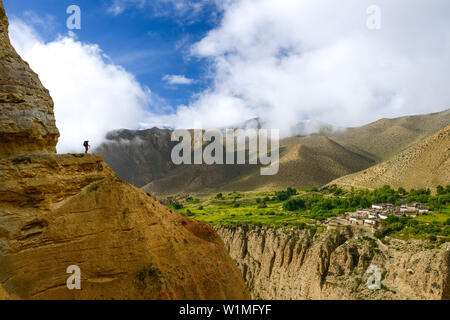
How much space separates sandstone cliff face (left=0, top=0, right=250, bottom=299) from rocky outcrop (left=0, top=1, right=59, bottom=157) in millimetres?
31

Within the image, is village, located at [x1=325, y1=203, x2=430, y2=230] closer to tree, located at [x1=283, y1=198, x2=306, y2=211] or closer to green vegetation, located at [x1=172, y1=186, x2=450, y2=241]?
green vegetation, located at [x1=172, y1=186, x2=450, y2=241]

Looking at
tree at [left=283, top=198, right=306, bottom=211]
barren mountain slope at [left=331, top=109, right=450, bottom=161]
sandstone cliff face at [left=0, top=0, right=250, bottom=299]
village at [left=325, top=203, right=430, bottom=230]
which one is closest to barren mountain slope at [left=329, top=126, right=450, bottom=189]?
tree at [left=283, top=198, right=306, bottom=211]

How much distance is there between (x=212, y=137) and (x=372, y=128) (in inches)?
3786

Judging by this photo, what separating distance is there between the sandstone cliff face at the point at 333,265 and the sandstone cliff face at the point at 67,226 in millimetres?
25754

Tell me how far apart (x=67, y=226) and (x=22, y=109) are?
4680 millimetres

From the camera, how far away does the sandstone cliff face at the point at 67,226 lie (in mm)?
10000

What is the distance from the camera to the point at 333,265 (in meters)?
36.1

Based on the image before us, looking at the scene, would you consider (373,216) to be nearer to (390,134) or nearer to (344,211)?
(344,211)

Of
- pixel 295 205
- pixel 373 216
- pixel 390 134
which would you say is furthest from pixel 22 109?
pixel 390 134

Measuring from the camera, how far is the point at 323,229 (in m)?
42.0

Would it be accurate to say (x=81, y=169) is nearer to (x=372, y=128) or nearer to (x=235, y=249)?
(x=235, y=249)

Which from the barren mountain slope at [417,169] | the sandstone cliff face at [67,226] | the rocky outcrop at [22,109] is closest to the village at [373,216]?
the barren mountain slope at [417,169]

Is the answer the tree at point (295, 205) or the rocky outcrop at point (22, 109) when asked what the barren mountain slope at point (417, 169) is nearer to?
the tree at point (295, 205)
